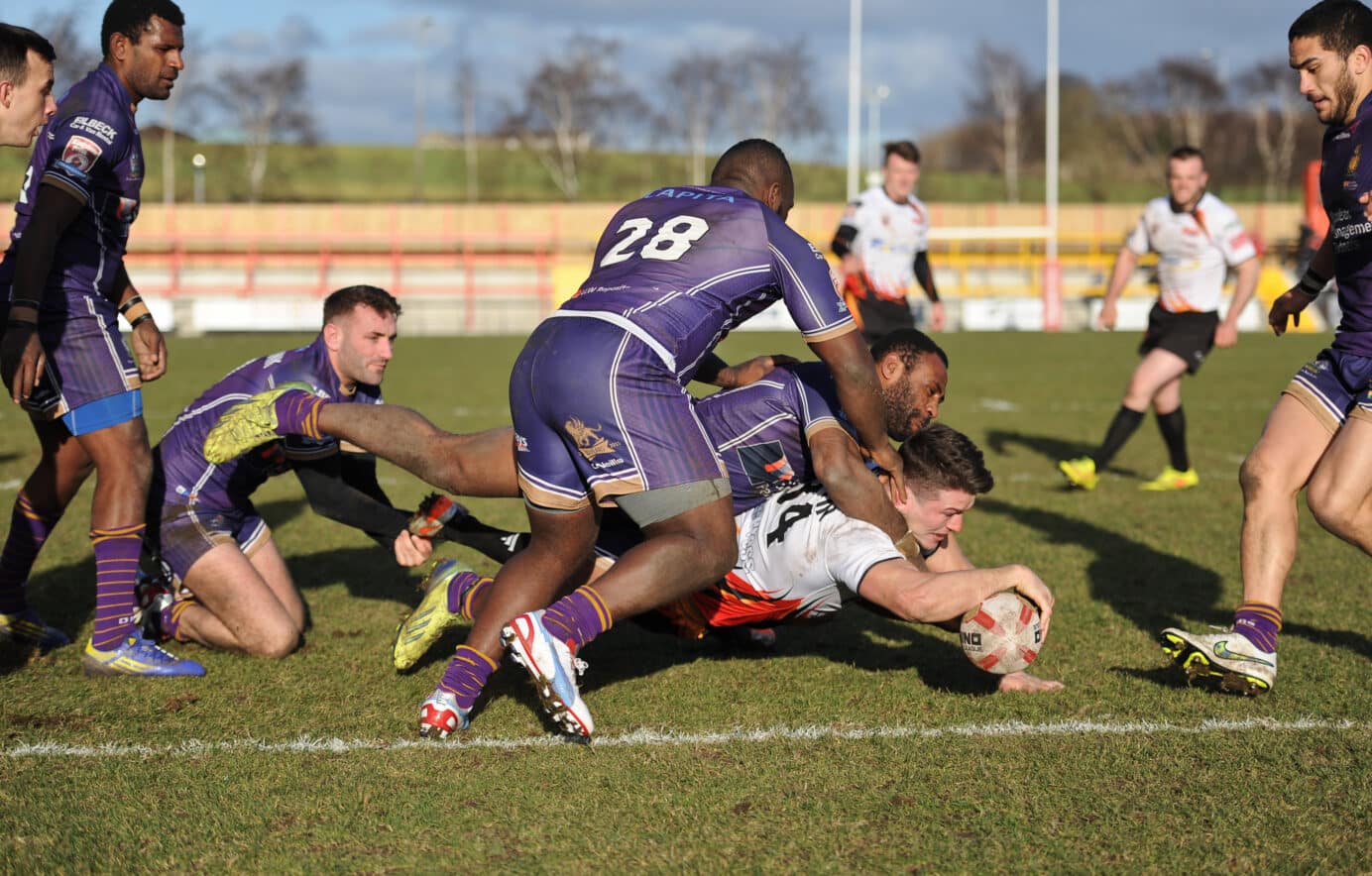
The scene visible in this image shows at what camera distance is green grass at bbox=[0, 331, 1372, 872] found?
3373mm

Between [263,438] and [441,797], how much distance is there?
195 cm

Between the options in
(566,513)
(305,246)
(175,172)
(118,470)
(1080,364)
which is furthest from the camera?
(175,172)

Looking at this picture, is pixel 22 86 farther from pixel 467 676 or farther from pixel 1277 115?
pixel 1277 115

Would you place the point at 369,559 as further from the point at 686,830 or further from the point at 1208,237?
the point at 1208,237

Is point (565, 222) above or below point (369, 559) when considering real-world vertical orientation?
above

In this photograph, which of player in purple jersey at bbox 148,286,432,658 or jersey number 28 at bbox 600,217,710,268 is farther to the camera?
player in purple jersey at bbox 148,286,432,658

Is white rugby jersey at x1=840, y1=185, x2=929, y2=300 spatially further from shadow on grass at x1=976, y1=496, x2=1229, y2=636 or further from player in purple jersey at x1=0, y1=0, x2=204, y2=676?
player in purple jersey at x1=0, y1=0, x2=204, y2=676

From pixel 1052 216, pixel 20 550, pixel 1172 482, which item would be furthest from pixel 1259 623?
pixel 1052 216

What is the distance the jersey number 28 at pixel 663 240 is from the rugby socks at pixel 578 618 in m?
1.15

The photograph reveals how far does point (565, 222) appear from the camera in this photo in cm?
4828

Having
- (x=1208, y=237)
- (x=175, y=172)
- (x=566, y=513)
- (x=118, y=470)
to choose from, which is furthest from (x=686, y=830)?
(x=175, y=172)

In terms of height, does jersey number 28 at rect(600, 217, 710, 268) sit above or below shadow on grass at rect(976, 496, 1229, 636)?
above

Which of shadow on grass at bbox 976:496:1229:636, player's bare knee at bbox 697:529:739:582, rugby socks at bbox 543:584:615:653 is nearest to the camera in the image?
rugby socks at bbox 543:584:615:653

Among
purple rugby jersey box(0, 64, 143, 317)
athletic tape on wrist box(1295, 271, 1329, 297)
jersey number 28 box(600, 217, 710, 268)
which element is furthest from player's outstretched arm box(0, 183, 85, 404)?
athletic tape on wrist box(1295, 271, 1329, 297)
